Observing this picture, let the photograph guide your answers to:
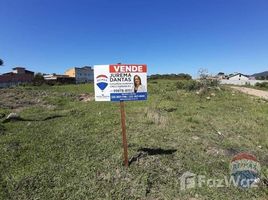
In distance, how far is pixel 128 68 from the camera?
191 inches

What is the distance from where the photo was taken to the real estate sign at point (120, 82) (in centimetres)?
483

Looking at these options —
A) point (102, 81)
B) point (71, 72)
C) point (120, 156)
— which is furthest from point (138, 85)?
point (71, 72)

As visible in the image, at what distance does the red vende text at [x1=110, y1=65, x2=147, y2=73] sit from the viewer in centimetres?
482

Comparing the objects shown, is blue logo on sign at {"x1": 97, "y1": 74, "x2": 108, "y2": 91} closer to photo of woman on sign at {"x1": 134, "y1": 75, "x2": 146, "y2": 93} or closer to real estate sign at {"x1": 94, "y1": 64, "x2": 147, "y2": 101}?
real estate sign at {"x1": 94, "y1": 64, "x2": 147, "y2": 101}

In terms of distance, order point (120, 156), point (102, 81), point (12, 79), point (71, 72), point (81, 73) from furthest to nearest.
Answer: point (71, 72) < point (81, 73) < point (12, 79) < point (120, 156) < point (102, 81)

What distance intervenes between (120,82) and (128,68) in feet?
1.07

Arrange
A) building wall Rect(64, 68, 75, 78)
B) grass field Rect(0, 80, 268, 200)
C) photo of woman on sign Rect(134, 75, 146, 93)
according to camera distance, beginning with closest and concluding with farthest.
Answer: grass field Rect(0, 80, 268, 200) < photo of woman on sign Rect(134, 75, 146, 93) < building wall Rect(64, 68, 75, 78)

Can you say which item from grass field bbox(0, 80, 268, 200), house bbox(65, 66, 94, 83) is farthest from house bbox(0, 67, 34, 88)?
grass field bbox(0, 80, 268, 200)

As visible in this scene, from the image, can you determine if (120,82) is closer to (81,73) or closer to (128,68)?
(128,68)

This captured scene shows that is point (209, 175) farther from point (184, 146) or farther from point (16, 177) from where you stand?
point (16, 177)

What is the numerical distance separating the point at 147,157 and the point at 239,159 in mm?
1963

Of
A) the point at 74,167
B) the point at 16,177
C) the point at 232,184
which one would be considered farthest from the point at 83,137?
the point at 232,184

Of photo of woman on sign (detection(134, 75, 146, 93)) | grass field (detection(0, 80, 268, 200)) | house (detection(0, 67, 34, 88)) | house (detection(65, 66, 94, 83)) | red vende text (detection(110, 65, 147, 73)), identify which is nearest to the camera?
grass field (detection(0, 80, 268, 200))

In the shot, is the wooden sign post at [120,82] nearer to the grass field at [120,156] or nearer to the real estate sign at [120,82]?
the real estate sign at [120,82]
